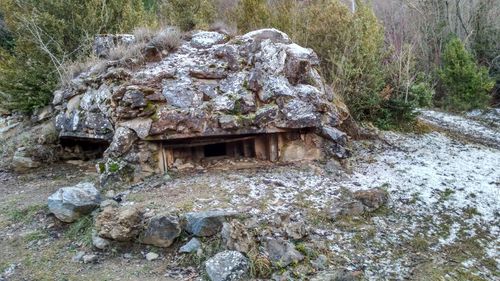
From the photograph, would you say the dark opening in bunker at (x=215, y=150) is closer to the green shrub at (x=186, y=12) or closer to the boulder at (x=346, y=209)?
the boulder at (x=346, y=209)

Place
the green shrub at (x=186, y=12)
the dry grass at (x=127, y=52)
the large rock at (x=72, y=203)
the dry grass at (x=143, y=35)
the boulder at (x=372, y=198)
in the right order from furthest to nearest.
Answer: the green shrub at (x=186, y=12) → the dry grass at (x=143, y=35) → the dry grass at (x=127, y=52) → the boulder at (x=372, y=198) → the large rock at (x=72, y=203)

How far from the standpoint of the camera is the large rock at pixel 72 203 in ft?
15.7

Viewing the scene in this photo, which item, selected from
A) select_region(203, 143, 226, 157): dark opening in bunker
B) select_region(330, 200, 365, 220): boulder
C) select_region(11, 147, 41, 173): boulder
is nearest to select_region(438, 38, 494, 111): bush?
select_region(203, 143, 226, 157): dark opening in bunker

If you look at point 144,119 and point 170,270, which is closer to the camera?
point 170,270

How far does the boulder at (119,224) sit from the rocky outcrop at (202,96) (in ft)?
4.74

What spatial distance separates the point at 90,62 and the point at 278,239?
507 centimetres

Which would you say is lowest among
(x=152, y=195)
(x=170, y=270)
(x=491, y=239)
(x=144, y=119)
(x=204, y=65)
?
(x=491, y=239)

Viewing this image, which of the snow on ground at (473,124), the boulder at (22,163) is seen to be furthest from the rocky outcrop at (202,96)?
the snow on ground at (473,124)

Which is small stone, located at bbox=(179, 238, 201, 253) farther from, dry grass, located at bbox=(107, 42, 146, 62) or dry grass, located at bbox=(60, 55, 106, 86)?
dry grass, located at bbox=(60, 55, 106, 86)

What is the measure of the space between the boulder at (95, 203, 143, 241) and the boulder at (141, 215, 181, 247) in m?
0.15

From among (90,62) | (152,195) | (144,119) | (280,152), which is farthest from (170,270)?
(90,62)

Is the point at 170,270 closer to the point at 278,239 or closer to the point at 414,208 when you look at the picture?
the point at 278,239

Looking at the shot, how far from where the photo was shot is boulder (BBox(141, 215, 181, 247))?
4250 mm

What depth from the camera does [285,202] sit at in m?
5.05
